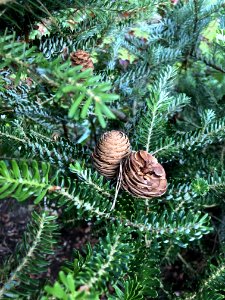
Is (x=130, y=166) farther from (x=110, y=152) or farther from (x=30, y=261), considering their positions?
(x=30, y=261)

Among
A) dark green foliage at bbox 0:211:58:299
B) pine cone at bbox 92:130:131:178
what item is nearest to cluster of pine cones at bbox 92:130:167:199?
pine cone at bbox 92:130:131:178

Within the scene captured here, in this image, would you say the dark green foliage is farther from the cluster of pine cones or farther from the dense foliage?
the cluster of pine cones

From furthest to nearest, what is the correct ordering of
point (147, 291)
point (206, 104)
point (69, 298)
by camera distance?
point (206, 104) < point (147, 291) < point (69, 298)

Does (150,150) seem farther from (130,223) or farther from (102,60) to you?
(102,60)

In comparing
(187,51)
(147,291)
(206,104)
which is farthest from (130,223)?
(187,51)

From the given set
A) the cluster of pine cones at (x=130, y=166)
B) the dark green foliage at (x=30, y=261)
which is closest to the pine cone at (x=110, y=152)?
the cluster of pine cones at (x=130, y=166)

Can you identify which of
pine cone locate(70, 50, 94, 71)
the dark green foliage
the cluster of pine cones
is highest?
pine cone locate(70, 50, 94, 71)
